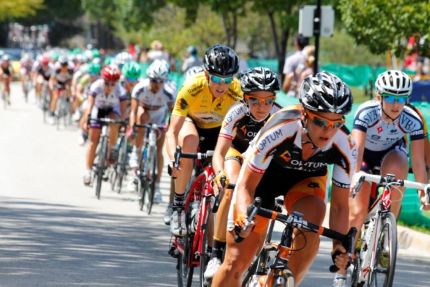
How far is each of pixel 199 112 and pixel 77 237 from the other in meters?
2.51

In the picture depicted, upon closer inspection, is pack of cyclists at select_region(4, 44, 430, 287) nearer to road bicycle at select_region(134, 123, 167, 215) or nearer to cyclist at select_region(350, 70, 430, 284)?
cyclist at select_region(350, 70, 430, 284)

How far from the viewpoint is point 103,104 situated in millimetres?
19250

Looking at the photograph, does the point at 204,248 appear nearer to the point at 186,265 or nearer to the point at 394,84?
the point at 186,265

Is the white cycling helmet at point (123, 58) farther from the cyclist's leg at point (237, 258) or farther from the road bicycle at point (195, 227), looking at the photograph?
the cyclist's leg at point (237, 258)

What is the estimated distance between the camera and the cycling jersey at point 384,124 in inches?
422

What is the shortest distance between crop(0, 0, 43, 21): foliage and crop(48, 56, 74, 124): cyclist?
212ft

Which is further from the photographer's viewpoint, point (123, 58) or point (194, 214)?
point (123, 58)

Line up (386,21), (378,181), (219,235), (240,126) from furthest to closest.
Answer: (386,21), (240,126), (378,181), (219,235)

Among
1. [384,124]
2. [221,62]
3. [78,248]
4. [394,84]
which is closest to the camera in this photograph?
[394,84]

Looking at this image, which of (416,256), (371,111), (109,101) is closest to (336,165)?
(371,111)

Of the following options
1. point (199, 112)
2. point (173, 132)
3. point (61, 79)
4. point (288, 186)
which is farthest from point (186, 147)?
point (61, 79)

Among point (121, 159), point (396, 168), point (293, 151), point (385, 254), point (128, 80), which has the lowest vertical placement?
point (121, 159)

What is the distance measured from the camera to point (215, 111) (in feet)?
39.6

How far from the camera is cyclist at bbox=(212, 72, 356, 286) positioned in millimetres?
7371
